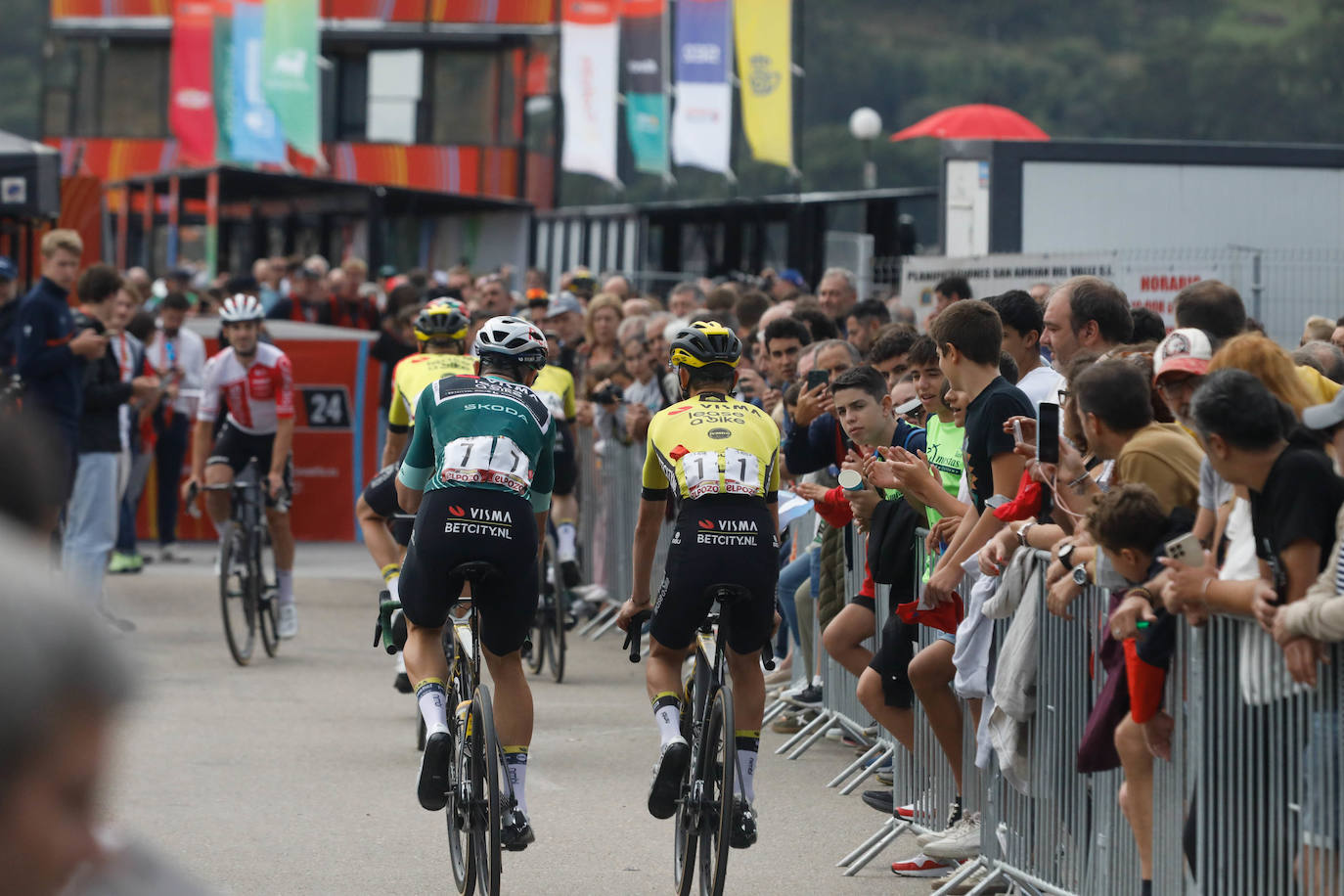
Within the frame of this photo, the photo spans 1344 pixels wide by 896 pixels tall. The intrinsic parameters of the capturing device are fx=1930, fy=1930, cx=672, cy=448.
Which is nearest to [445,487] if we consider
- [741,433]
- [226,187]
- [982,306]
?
[741,433]

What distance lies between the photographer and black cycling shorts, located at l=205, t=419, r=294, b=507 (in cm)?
1188

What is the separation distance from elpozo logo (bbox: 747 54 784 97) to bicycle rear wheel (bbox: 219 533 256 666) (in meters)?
23.8

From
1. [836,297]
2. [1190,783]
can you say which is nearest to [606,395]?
[836,297]

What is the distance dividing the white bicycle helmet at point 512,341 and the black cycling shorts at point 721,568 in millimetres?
812

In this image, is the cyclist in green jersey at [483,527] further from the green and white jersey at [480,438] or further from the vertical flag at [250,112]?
the vertical flag at [250,112]

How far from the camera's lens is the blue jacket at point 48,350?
11.9 meters

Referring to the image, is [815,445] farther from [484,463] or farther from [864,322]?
[864,322]

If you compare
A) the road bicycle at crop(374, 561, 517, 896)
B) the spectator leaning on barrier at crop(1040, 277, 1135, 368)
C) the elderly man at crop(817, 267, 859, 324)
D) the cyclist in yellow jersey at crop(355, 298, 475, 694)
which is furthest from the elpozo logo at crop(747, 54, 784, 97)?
the road bicycle at crop(374, 561, 517, 896)

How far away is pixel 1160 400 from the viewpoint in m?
6.23

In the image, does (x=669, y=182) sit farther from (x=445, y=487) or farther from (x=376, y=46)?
(x=445, y=487)

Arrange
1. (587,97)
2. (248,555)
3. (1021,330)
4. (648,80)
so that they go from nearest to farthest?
(1021,330)
(248,555)
(587,97)
(648,80)

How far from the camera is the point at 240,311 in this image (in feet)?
39.3

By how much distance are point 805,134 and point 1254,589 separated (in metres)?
101

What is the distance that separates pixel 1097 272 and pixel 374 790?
369 inches
